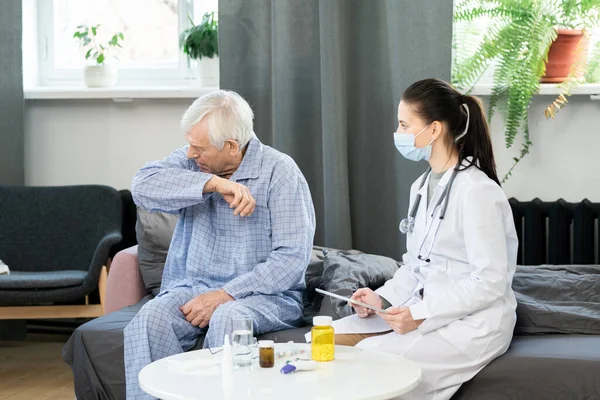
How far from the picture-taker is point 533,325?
2.51m

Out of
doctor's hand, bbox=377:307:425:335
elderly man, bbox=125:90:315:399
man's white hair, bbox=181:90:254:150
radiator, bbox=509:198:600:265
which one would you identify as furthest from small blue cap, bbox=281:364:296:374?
radiator, bbox=509:198:600:265

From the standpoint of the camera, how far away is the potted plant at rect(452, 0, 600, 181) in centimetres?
355

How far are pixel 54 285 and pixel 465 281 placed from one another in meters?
1.88

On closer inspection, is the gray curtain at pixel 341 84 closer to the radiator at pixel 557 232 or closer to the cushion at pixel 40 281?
the radiator at pixel 557 232

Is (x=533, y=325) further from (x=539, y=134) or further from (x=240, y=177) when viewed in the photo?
(x=539, y=134)

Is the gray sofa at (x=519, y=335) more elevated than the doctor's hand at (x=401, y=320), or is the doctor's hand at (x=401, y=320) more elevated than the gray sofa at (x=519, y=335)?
the doctor's hand at (x=401, y=320)

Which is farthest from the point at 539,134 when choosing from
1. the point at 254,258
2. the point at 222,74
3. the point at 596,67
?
the point at 254,258

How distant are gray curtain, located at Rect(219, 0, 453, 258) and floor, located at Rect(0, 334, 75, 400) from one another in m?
1.26

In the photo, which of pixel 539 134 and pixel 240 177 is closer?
pixel 240 177

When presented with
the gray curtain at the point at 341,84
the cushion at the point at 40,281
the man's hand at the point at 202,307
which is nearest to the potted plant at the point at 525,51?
the gray curtain at the point at 341,84

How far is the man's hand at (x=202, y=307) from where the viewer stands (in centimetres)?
250

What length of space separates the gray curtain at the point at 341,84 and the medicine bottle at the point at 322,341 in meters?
1.75

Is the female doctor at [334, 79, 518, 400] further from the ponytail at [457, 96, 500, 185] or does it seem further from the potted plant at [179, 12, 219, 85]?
the potted plant at [179, 12, 219, 85]

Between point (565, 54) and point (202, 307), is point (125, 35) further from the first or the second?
point (202, 307)
